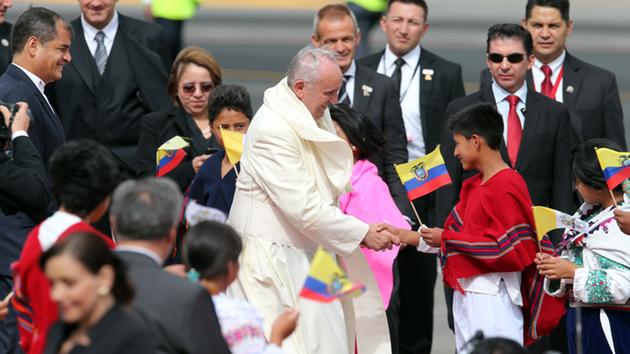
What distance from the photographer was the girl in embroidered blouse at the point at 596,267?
7902 millimetres

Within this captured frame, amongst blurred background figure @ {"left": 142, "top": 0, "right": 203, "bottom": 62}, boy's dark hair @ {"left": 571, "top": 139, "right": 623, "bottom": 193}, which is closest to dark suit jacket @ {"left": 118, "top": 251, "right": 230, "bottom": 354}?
boy's dark hair @ {"left": 571, "top": 139, "right": 623, "bottom": 193}

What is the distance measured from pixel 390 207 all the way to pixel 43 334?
3570mm

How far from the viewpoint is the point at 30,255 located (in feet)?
19.2

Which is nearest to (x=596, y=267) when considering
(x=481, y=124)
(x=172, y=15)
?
(x=481, y=124)

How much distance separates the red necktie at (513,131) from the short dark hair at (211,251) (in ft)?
13.0

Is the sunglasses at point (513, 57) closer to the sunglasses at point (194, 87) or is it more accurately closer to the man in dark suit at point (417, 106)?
the man in dark suit at point (417, 106)

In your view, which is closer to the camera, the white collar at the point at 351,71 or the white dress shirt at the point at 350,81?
the white dress shirt at the point at 350,81

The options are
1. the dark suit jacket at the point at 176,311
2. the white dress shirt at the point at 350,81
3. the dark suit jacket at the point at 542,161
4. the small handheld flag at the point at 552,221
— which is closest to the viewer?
the dark suit jacket at the point at 176,311

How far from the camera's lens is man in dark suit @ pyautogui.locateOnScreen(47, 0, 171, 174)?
10219mm

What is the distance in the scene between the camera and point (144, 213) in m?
5.47

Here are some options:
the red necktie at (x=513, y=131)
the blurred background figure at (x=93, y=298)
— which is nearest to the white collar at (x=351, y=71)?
the red necktie at (x=513, y=131)

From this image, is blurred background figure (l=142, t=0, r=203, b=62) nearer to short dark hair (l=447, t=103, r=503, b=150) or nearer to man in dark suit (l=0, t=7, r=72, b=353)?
man in dark suit (l=0, t=7, r=72, b=353)

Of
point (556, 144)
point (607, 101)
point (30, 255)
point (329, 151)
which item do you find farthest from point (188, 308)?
→ point (607, 101)

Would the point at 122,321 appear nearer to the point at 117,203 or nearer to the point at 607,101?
the point at 117,203
